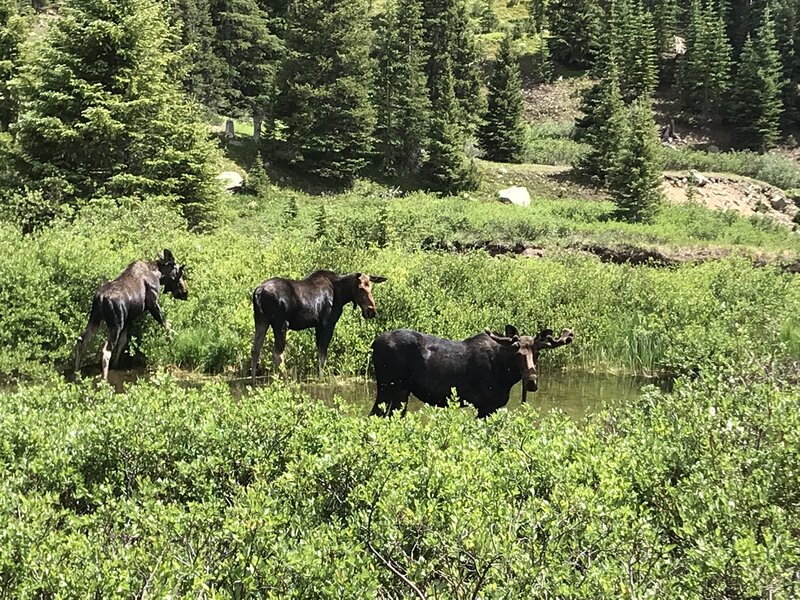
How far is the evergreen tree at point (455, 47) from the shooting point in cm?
5712

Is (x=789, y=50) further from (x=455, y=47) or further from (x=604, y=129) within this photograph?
(x=455, y=47)

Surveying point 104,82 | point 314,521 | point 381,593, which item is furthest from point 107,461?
point 104,82

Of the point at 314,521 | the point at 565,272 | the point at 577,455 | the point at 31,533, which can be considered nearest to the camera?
the point at 31,533

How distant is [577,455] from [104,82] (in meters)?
22.0

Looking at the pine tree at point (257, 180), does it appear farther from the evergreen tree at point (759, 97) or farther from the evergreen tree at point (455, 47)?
the evergreen tree at point (759, 97)

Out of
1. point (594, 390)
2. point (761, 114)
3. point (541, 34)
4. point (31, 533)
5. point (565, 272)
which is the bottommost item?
point (594, 390)

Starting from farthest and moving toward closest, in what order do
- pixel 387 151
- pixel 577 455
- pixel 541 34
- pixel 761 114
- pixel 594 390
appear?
pixel 541 34
pixel 761 114
pixel 387 151
pixel 594 390
pixel 577 455

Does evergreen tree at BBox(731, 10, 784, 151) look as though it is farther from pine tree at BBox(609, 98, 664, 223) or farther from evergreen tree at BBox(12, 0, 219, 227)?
evergreen tree at BBox(12, 0, 219, 227)

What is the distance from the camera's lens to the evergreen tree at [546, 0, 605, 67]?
237 ft

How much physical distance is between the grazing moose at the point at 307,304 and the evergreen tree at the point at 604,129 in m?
34.5

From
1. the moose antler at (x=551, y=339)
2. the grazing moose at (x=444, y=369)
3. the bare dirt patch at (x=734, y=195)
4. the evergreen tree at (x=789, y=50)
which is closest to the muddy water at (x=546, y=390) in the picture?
the grazing moose at (x=444, y=369)

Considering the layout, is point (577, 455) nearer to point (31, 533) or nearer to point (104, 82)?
point (31, 533)

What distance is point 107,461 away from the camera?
219 inches

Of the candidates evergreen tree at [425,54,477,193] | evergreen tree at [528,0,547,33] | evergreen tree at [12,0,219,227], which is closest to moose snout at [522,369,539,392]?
evergreen tree at [12,0,219,227]
